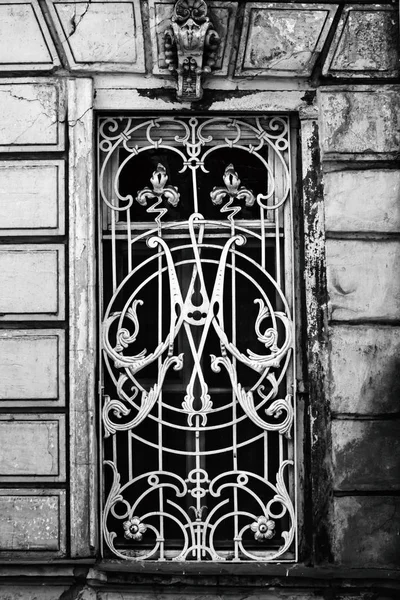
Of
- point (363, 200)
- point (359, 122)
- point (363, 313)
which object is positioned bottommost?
point (363, 313)

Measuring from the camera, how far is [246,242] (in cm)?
478

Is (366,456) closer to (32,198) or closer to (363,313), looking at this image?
(363,313)

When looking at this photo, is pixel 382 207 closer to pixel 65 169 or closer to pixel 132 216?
pixel 132 216

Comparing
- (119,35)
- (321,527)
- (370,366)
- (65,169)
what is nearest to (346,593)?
(321,527)

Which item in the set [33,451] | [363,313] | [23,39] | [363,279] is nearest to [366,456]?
[363,313]

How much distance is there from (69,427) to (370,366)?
5.00 feet

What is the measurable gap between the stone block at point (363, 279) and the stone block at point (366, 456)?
554 mm

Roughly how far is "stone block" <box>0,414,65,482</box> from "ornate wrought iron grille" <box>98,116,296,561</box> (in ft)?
0.78

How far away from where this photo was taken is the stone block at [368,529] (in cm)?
452

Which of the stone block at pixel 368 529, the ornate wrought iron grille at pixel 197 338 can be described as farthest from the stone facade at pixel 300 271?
the ornate wrought iron grille at pixel 197 338

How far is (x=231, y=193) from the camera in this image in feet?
15.7

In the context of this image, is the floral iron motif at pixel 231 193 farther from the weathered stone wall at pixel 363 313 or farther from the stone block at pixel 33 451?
the stone block at pixel 33 451

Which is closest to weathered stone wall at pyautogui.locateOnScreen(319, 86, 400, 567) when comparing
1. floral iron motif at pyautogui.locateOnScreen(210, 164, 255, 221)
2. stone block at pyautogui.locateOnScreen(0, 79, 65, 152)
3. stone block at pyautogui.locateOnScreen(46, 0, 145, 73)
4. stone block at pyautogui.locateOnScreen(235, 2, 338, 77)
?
stone block at pyautogui.locateOnScreen(235, 2, 338, 77)

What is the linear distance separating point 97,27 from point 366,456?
2.53 m
